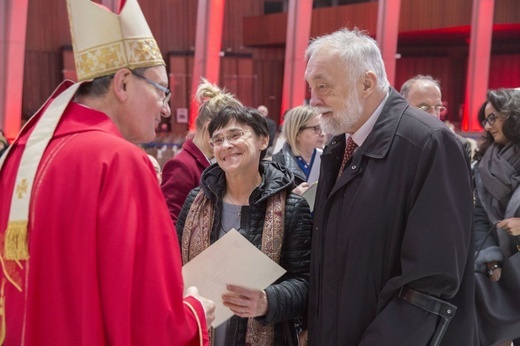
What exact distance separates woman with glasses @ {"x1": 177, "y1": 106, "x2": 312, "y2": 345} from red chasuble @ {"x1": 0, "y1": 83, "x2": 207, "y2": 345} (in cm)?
68

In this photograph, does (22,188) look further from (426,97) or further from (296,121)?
(296,121)

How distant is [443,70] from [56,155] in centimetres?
1819

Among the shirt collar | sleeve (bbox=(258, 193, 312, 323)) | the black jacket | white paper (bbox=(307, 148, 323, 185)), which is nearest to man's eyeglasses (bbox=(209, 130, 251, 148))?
sleeve (bbox=(258, 193, 312, 323))

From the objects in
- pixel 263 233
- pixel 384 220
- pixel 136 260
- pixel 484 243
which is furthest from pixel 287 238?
pixel 484 243

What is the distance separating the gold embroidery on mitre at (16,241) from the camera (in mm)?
1375

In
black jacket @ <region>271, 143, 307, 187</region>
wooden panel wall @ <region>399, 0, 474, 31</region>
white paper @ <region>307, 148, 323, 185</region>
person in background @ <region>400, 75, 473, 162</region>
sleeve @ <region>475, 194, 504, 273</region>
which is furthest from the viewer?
wooden panel wall @ <region>399, 0, 474, 31</region>

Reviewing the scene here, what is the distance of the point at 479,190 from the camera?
113 inches

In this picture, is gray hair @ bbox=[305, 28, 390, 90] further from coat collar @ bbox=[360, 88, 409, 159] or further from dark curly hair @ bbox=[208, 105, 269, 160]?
dark curly hair @ bbox=[208, 105, 269, 160]

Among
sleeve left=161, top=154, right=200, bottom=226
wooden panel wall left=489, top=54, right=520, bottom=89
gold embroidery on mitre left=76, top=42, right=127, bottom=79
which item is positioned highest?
wooden panel wall left=489, top=54, right=520, bottom=89

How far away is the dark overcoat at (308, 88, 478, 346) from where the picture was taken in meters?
1.63

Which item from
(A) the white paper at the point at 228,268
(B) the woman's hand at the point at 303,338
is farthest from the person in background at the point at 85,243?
(B) the woman's hand at the point at 303,338

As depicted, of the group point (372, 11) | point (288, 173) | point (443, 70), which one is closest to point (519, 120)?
point (288, 173)

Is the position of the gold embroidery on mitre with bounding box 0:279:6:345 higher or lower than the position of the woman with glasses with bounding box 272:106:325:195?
lower

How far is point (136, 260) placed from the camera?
1.39 m
